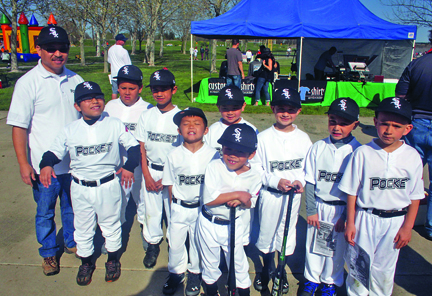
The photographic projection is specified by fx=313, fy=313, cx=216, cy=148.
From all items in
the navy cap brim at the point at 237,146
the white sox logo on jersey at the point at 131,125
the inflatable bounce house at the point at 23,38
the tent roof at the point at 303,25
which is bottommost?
the white sox logo on jersey at the point at 131,125

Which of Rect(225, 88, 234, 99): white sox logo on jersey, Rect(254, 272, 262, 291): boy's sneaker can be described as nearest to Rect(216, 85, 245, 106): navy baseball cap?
Rect(225, 88, 234, 99): white sox logo on jersey

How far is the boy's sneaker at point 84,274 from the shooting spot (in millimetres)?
3037

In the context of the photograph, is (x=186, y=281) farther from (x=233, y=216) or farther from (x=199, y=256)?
(x=233, y=216)

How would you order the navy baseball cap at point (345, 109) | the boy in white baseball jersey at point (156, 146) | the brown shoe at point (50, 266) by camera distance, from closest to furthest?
the navy baseball cap at point (345, 109)
the brown shoe at point (50, 266)
the boy in white baseball jersey at point (156, 146)

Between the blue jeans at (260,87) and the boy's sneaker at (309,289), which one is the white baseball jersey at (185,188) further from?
the blue jeans at (260,87)

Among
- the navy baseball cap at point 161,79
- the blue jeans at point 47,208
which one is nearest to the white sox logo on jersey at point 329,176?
the navy baseball cap at point 161,79

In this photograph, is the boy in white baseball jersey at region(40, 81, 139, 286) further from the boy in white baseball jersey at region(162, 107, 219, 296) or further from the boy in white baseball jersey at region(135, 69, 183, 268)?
→ the boy in white baseball jersey at region(162, 107, 219, 296)

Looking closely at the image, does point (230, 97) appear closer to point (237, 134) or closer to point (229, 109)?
point (229, 109)

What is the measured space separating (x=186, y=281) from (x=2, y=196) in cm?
346

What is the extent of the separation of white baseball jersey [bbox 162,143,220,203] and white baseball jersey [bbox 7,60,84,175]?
121 centimetres

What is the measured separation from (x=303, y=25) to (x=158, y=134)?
8.20m

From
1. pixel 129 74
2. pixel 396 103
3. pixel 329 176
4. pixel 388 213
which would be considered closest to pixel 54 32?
pixel 129 74

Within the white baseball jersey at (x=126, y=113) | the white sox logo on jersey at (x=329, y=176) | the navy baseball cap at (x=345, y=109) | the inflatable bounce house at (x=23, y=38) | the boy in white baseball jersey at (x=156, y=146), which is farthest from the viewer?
the inflatable bounce house at (x=23, y=38)

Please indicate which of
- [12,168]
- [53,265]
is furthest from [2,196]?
[53,265]
